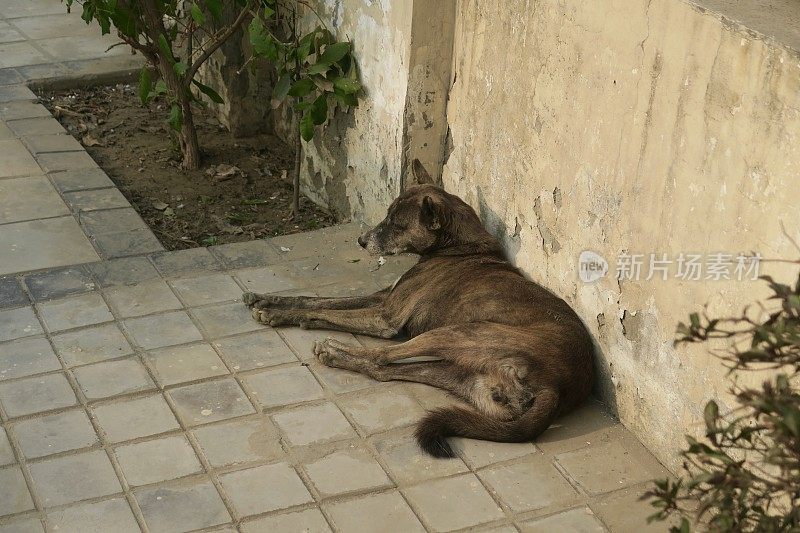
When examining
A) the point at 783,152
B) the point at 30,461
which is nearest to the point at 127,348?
the point at 30,461

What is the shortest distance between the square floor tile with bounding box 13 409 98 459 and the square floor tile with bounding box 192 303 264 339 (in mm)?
875

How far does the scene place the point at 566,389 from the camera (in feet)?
14.6

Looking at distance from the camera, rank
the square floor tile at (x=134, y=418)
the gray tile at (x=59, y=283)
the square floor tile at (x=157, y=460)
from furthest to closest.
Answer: the gray tile at (x=59, y=283) < the square floor tile at (x=134, y=418) < the square floor tile at (x=157, y=460)

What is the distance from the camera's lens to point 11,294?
5.27 metres

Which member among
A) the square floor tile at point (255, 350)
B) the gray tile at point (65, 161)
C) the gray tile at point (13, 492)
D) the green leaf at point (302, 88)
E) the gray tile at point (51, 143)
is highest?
the green leaf at point (302, 88)

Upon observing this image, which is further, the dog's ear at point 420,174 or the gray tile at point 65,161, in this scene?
the gray tile at point 65,161

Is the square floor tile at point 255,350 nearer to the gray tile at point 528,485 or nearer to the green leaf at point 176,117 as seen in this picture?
the gray tile at point 528,485

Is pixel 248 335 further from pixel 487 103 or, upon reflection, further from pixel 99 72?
pixel 99 72

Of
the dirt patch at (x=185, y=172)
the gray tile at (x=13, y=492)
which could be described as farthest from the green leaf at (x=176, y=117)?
the gray tile at (x=13, y=492)

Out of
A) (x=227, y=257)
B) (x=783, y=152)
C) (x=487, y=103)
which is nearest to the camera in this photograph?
(x=783, y=152)

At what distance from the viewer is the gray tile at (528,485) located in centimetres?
404

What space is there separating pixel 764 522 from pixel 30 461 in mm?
2943

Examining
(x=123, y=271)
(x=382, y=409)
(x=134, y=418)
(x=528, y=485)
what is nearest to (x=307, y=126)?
(x=123, y=271)

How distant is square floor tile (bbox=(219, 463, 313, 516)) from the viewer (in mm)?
3914
